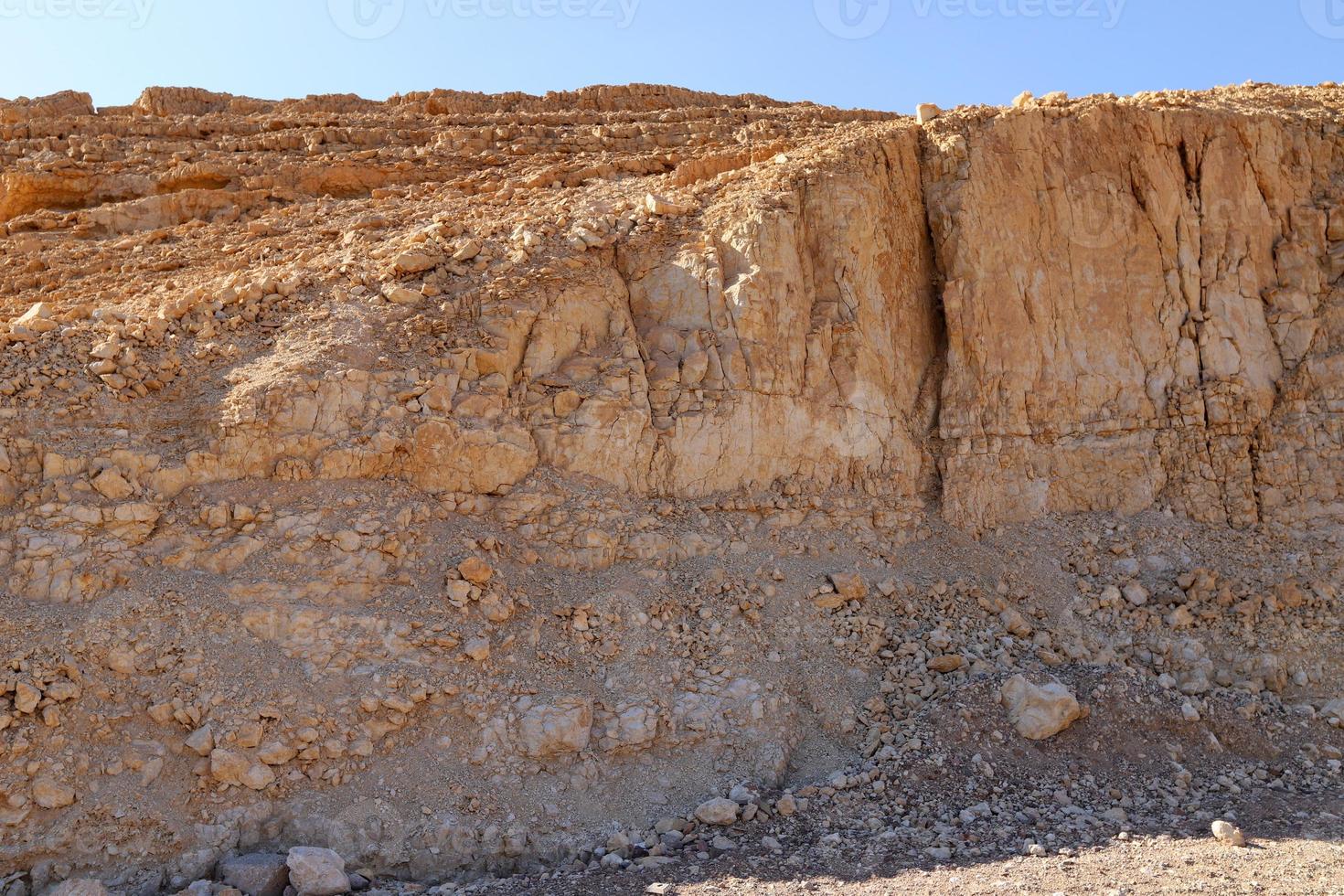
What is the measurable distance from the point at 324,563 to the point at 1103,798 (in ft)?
22.8

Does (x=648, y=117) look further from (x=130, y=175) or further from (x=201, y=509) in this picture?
(x=201, y=509)

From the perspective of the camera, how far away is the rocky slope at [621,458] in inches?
303

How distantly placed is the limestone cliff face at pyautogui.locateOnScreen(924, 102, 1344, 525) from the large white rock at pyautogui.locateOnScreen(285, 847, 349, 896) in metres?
7.23

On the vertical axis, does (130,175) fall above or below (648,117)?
below

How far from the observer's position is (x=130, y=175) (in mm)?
12586

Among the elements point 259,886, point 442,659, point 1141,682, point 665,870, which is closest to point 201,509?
point 442,659

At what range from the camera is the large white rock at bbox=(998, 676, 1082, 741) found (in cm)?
866

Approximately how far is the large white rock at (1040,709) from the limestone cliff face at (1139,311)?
2536 millimetres

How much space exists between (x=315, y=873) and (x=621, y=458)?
4.64 metres

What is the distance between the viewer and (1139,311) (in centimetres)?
1166
